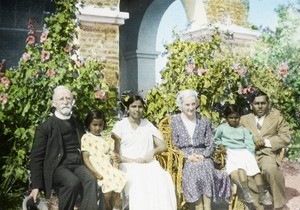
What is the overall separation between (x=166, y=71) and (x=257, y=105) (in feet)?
4.90

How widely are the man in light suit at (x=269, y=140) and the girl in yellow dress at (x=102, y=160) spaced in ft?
5.96

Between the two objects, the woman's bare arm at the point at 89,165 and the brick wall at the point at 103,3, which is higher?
the brick wall at the point at 103,3

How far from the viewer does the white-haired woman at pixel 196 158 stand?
202 inches

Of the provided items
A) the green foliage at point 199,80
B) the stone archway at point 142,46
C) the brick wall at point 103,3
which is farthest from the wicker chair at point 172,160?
the stone archway at point 142,46

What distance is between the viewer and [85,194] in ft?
15.2

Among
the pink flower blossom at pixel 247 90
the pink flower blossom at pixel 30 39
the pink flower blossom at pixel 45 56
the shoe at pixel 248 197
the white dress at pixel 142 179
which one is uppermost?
the pink flower blossom at pixel 30 39

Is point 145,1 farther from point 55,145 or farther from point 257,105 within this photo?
point 55,145

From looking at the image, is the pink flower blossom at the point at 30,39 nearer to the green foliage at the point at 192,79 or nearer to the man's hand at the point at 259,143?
the green foliage at the point at 192,79

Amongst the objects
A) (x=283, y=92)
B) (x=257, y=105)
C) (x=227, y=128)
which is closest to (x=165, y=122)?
(x=227, y=128)

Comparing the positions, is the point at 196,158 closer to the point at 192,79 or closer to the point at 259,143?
the point at 259,143

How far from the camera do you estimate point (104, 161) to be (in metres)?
5.02

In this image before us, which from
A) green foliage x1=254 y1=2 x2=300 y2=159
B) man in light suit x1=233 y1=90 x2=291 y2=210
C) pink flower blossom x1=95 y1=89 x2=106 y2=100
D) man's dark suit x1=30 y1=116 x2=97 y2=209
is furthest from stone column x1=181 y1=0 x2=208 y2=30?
man's dark suit x1=30 y1=116 x2=97 y2=209

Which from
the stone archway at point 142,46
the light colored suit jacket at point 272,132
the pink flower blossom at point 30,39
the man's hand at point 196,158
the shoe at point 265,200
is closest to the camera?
the man's hand at point 196,158

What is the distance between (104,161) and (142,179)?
456mm
